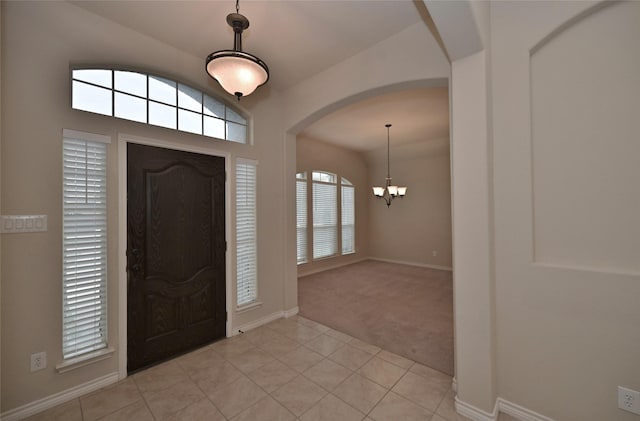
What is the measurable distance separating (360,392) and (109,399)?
2.00m

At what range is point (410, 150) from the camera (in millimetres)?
6469

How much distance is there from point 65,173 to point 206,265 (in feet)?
4.67

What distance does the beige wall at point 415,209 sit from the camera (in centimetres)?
623

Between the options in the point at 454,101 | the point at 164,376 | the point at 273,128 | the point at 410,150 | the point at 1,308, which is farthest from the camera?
the point at 410,150

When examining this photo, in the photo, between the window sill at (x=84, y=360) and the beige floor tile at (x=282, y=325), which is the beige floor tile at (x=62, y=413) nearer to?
the window sill at (x=84, y=360)

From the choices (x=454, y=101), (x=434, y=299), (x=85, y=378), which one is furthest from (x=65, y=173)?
(x=434, y=299)

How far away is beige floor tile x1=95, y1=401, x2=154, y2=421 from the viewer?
177cm

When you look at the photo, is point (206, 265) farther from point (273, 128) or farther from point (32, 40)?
point (32, 40)

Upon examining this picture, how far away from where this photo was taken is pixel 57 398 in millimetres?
1894

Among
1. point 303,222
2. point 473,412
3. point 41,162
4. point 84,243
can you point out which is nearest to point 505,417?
point 473,412

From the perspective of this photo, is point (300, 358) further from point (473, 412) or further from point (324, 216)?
point (324, 216)

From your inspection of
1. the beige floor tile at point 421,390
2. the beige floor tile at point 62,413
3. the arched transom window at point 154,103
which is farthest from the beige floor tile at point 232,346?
the arched transom window at point 154,103

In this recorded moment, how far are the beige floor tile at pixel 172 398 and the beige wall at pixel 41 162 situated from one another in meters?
0.54

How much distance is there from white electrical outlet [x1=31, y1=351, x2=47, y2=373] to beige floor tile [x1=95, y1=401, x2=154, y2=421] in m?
0.63
